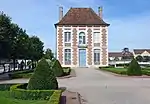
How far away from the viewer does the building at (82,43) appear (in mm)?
64688

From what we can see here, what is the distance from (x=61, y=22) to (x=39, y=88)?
49871 millimetres

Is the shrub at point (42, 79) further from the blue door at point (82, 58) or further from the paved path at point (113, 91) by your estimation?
the blue door at point (82, 58)

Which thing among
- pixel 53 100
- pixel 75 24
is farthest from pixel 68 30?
pixel 53 100

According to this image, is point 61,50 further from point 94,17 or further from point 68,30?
point 94,17

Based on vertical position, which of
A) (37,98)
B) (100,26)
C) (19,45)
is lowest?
(37,98)

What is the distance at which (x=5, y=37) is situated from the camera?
40.7 metres

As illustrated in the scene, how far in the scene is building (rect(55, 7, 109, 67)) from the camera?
212 feet

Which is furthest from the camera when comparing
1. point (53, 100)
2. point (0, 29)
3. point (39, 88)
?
point (0, 29)

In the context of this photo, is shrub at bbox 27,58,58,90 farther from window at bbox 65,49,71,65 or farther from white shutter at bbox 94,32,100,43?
white shutter at bbox 94,32,100,43

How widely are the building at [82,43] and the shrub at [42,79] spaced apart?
1879 inches

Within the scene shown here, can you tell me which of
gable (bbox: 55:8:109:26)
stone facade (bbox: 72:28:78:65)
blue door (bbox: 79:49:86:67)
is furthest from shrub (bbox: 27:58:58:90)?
gable (bbox: 55:8:109:26)

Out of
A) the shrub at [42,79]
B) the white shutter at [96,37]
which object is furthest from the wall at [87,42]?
the shrub at [42,79]

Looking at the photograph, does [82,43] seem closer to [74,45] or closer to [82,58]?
[74,45]

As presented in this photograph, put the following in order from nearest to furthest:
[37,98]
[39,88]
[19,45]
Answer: [37,98] → [39,88] → [19,45]
